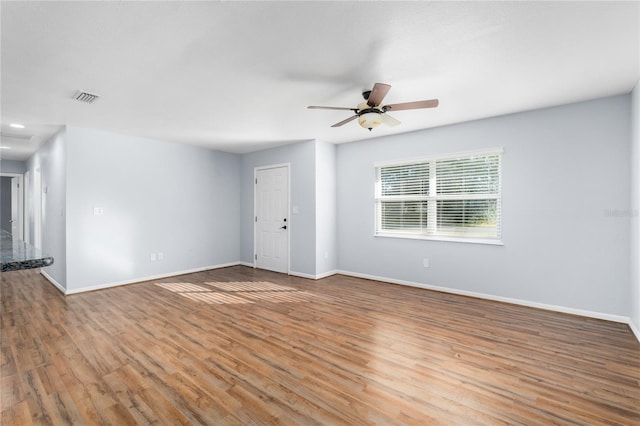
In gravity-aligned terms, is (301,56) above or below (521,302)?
above

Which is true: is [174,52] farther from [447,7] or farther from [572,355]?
[572,355]

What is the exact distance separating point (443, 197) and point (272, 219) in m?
3.28

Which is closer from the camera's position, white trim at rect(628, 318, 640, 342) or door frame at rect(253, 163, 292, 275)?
white trim at rect(628, 318, 640, 342)

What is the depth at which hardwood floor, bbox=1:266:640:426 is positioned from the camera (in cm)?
182

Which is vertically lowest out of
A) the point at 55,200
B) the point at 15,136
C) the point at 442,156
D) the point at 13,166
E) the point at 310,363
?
the point at 310,363

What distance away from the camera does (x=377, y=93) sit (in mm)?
2670

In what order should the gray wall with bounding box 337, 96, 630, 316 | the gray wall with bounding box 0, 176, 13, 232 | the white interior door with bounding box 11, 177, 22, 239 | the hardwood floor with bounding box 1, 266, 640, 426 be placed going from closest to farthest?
the hardwood floor with bounding box 1, 266, 640, 426 → the gray wall with bounding box 337, 96, 630, 316 → the white interior door with bounding box 11, 177, 22, 239 → the gray wall with bounding box 0, 176, 13, 232

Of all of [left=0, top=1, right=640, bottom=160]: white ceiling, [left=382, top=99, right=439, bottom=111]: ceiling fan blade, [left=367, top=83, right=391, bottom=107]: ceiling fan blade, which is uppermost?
[left=0, top=1, right=640, bottom=160]: white ceiling

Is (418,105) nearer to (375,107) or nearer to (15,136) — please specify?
(375,107)

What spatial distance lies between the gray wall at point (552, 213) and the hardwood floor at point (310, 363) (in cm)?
37

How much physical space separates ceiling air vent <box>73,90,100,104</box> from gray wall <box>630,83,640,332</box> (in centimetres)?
556

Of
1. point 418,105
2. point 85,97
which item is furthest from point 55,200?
point 418,105

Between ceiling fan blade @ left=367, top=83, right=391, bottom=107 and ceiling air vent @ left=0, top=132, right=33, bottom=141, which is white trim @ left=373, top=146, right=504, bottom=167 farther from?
ceiling air vent @ left=0, top=132, right=33, bottom=141

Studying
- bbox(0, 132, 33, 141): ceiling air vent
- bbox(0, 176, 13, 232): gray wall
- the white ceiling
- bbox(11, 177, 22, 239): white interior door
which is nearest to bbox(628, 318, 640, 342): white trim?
the white ceiling
